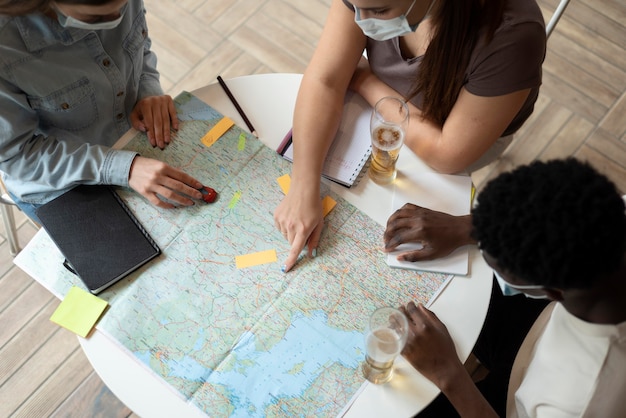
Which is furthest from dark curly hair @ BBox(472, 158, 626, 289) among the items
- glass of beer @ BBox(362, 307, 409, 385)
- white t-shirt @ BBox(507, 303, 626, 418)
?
glass of beer @ BBox(362, 307, 409, 385)

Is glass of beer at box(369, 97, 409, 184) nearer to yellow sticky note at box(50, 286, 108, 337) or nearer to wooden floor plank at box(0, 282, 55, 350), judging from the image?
yellow sticky note at box(50, 286, 108, 337)

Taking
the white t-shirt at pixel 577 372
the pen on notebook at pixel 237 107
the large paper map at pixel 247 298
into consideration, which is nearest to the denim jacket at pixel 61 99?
the large paper map at pixel 247 298

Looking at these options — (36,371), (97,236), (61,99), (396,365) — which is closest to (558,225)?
(396,365)

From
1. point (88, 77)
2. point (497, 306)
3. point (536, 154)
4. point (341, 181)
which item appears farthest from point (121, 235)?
point (536, 154)

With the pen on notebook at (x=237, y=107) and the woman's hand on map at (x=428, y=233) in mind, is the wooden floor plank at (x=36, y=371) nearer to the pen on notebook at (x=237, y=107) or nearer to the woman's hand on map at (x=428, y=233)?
the pen on notebook at (x=237, y=107)

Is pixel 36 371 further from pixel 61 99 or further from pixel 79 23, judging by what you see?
pixel 79 23

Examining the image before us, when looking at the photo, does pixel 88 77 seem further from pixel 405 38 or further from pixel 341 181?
pixel 405 38
